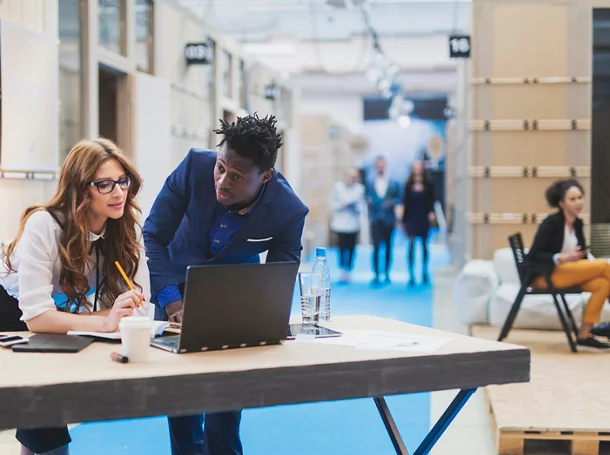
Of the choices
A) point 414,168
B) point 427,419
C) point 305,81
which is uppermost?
point 305,81

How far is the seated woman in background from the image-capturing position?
576cm

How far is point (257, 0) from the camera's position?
13.0m

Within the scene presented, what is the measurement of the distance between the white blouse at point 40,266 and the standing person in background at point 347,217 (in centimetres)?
881

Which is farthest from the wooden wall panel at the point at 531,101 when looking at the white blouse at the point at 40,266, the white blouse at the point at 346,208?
the white blouse at the point at 40,266

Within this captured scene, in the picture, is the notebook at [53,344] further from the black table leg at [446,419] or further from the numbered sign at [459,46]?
the numbered sign at [459,46]

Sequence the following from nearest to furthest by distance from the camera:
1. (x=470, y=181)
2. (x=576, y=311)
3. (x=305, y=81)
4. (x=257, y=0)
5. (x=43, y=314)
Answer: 1. (x=43, y=314)
2. (x=576, y=311)
3. (x=470, y=181)
4. (x=257, y=0)
5. (x=305, y=81)

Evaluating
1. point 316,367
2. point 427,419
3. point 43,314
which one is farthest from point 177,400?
point 427,419

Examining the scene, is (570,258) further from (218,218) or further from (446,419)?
(446,419)

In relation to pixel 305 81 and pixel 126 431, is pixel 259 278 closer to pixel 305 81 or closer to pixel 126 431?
pixel 126 431

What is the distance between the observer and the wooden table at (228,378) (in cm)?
179

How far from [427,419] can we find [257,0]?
975 centimetres

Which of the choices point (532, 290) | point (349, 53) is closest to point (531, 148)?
point (532, 290)

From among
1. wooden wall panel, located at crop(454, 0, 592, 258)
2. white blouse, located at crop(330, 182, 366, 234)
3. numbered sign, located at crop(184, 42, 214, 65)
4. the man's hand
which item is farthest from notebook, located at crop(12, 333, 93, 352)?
white blouse, located at crop(330, 182, 366, 234)

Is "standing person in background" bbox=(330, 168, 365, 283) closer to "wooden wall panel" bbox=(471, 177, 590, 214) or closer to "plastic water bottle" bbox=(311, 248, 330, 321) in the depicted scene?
"wooden wall panel" bbox=(471, 177, 590, 214)
